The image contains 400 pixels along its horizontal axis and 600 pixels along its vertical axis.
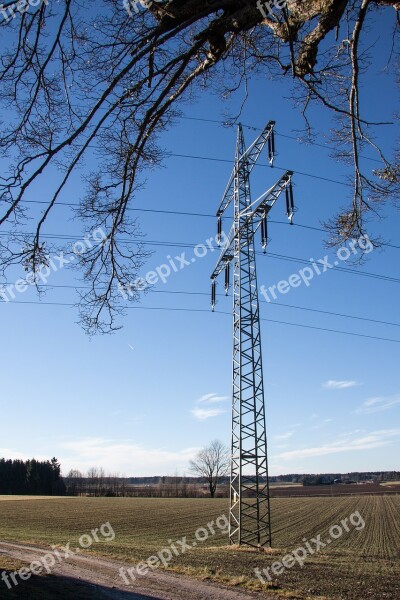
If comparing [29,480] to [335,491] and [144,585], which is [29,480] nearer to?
[335,491]

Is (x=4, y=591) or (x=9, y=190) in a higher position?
(x=9, y=190)

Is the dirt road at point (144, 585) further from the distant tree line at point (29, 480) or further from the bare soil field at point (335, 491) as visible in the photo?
the distant tree line at point (29, 480)

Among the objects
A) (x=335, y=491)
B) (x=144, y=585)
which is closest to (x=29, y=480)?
(x=335, y=491)

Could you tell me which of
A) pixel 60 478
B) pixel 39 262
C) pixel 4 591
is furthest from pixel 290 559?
pixel 60 478

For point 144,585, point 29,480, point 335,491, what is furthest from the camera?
point 29,480

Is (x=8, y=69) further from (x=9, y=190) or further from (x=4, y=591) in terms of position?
(x=4, y=591)

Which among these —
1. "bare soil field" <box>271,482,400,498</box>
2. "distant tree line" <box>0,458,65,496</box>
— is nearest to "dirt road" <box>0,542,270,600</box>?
"bare soil field" <box>271,482,400,498</box>

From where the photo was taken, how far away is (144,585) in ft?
34.0

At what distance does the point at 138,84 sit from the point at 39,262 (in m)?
2.05

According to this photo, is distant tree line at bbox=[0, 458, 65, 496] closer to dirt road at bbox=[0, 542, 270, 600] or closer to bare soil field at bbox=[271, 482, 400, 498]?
bare soil field at bbox=[271, 482, 400, 498]

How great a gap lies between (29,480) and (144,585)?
4191 inches

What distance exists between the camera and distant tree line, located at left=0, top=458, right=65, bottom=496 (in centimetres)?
10562

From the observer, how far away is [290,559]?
14484 millimetres

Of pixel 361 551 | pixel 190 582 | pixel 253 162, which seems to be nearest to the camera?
pixel 190 582
